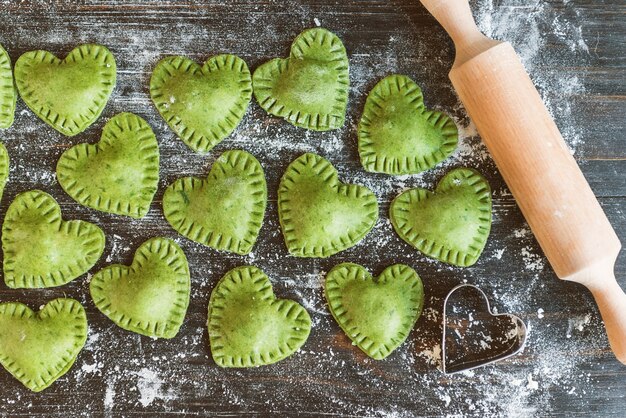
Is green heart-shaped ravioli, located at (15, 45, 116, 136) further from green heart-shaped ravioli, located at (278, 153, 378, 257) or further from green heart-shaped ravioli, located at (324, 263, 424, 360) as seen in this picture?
green heart-shaped ravioli, located at (324, 263, 424, 360)

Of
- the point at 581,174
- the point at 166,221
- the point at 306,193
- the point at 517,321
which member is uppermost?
the point at 581,174

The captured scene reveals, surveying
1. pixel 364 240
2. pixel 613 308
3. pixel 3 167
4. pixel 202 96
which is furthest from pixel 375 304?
pixel 3 167

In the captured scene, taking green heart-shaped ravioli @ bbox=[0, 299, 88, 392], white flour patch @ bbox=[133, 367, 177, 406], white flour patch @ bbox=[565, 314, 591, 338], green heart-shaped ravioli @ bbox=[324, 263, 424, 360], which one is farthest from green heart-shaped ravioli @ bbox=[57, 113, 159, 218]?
white flour patch @ bbox=[565, 314, 591, 338]

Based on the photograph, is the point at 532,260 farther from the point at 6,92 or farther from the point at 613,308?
the point at 6,92

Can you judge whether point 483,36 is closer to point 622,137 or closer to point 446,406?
point 622,137

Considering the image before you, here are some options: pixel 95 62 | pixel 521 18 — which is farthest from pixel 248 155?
pixel 521 18

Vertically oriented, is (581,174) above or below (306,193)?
above
